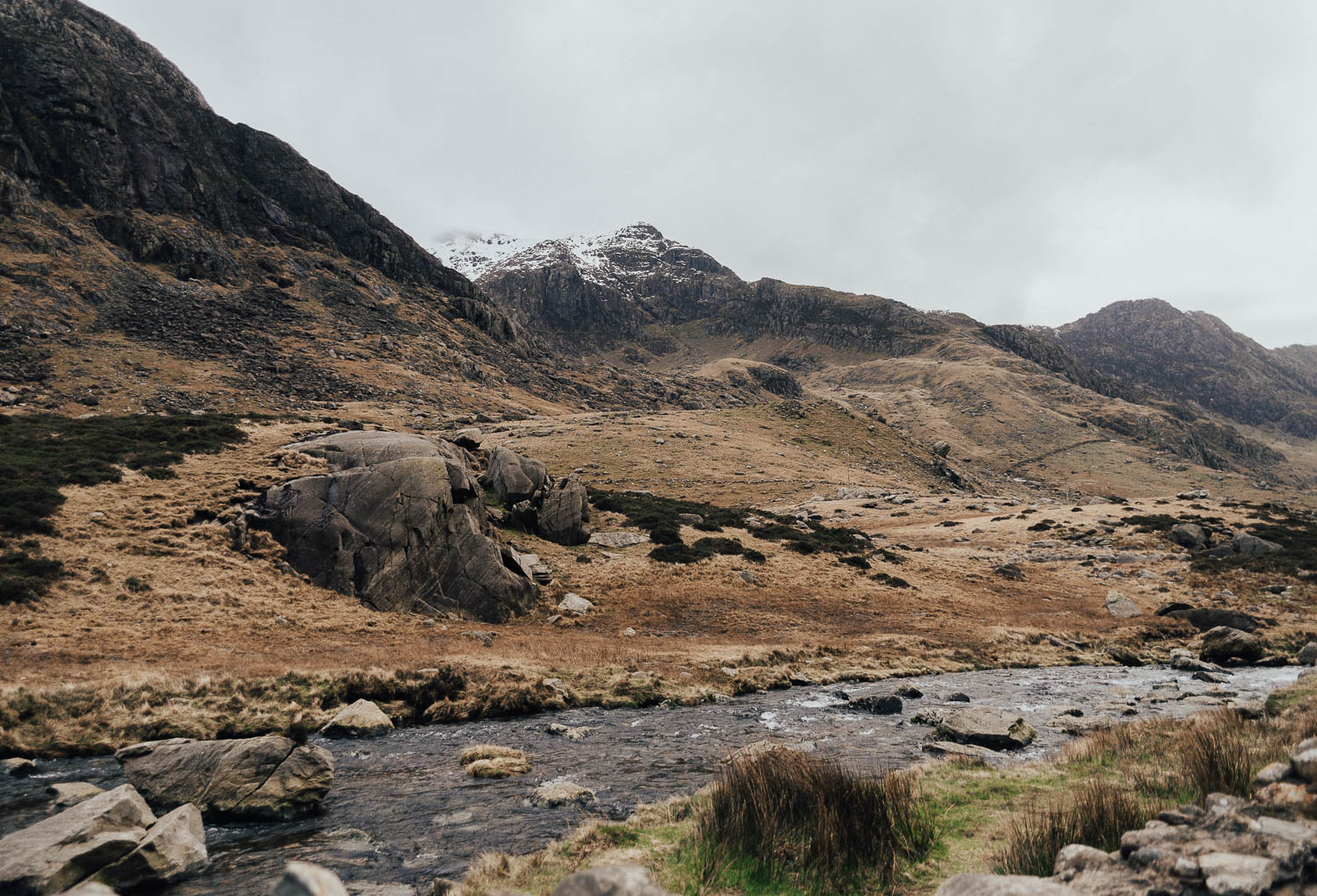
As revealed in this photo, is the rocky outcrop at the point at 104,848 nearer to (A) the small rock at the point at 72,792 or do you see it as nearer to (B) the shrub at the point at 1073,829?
(A) the small rock at the point at 72,792

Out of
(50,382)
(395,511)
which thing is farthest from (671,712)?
(50,382)

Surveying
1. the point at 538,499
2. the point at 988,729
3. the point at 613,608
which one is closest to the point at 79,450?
the point at 538,499

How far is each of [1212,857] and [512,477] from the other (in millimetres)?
36308

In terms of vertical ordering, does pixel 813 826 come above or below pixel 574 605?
above

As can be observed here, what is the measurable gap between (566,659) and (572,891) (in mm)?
18424

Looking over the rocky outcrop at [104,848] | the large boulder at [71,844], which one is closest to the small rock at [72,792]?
the rocky outcrop at [104,848]

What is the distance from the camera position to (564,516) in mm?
37781

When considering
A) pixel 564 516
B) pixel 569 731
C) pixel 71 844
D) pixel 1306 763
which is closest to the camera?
pixel 1306 763

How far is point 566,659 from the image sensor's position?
22219 mm

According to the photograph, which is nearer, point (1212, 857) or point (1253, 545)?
point (1212, 857)

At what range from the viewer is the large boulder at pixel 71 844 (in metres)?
7.02

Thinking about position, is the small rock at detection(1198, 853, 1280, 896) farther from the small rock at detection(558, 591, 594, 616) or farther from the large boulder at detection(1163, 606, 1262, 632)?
the large boulder at detection(1163, 606, 1262, 632)

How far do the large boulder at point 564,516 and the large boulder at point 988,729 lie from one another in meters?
25.4

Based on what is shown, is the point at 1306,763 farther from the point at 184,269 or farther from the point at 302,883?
the point at 184,269
